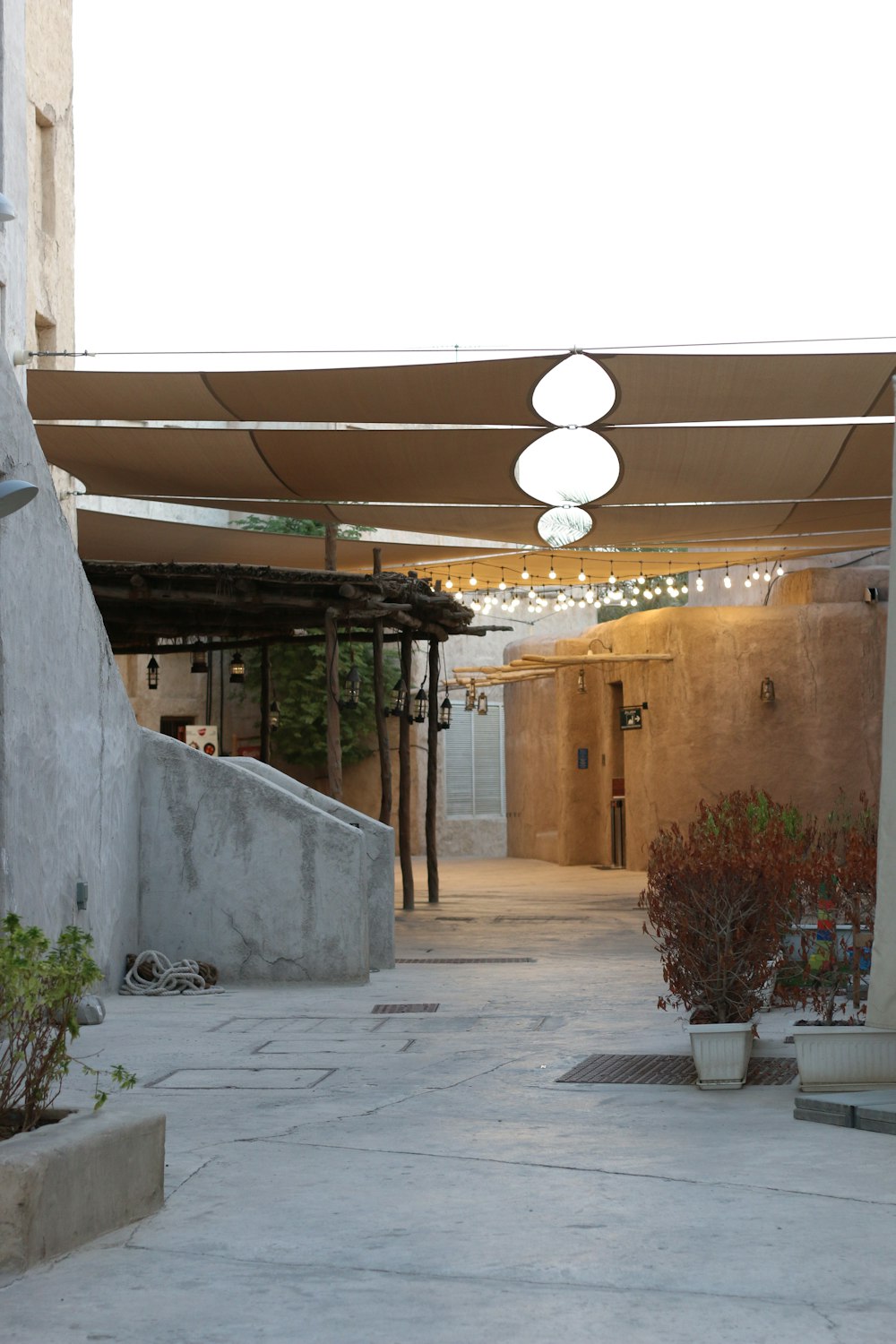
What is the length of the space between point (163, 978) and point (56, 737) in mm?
1868

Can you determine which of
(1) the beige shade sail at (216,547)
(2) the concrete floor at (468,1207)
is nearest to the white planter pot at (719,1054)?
(2) the concrete floor at (468,1207)

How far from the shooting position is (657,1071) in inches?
243

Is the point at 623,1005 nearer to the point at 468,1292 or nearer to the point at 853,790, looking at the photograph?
the point at 468,1292

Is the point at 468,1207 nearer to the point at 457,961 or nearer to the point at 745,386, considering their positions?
the point at 457,961

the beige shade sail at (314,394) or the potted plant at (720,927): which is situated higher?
the beige shade sail at (314,394)

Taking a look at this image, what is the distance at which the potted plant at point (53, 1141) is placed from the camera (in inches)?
130

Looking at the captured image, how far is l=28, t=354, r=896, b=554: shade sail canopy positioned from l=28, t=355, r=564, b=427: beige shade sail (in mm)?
19

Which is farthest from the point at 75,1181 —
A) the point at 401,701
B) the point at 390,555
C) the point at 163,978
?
the point at 390,555

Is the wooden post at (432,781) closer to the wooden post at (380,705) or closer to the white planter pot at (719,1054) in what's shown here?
the wooden post at (380,705)

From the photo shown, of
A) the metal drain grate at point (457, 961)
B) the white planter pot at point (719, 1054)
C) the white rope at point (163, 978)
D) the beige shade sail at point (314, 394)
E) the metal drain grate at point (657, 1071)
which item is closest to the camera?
the white planter pot at point (719, 1054)

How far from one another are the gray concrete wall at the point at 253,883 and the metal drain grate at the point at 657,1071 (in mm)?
3372

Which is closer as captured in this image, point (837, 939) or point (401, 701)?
point (837, 939)

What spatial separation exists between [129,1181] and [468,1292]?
1.03 meters

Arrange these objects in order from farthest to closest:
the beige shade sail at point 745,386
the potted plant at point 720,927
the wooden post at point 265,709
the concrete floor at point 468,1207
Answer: the wooden post at point 265,709
the beige shade sail at point 745,386
the potted plant at point 720,927
the concrete floor at point 468,1207
